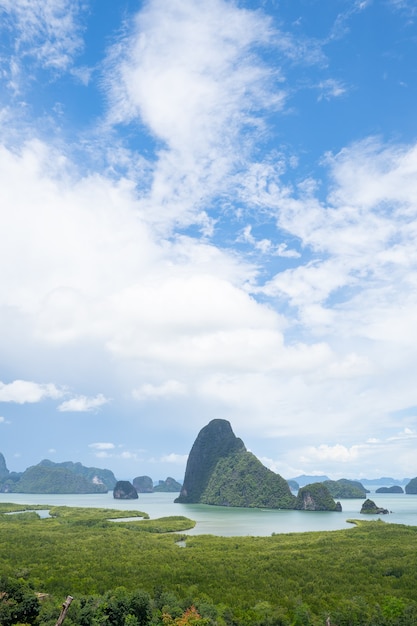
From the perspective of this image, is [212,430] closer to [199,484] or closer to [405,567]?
[199,484]

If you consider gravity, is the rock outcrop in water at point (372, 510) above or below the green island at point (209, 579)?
above

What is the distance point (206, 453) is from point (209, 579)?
120m

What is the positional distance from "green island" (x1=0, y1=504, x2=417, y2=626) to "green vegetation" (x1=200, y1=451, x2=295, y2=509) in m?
70.8

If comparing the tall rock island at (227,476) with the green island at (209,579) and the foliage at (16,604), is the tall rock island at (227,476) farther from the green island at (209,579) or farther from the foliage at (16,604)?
the foliage at (16,604)

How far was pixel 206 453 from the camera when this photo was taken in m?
148

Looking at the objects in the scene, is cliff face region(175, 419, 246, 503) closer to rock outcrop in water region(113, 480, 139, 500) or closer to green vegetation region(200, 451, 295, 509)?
green vegetation region(200, 451, 295, 509)

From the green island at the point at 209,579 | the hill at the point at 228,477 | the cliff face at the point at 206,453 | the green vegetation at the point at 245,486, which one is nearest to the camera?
the green island at the point at 209,579

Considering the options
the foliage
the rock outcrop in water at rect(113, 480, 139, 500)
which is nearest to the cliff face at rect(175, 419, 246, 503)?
the rock outcrop in water at rect(113, 480, 139, 500)

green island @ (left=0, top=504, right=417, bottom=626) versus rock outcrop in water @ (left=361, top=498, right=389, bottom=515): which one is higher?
rock outcrop in water @ (left=361, top=498, right=389, bottom=515)

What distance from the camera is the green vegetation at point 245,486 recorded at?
12150cm

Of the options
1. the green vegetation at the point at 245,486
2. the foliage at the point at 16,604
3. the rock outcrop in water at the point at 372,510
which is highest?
the green vegetation at the point at 245,486

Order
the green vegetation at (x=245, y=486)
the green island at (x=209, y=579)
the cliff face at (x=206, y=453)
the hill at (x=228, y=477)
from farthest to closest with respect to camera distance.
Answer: the cliff face at (x=206, y=453) → the hill at (x=228, y=477) → the green vegetation at (x=245, y=486) → the green island at (x=209, y=579)

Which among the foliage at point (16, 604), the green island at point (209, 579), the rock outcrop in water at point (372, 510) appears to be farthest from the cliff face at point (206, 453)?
the foliage at point (16, 604)

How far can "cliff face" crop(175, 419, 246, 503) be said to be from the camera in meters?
144
